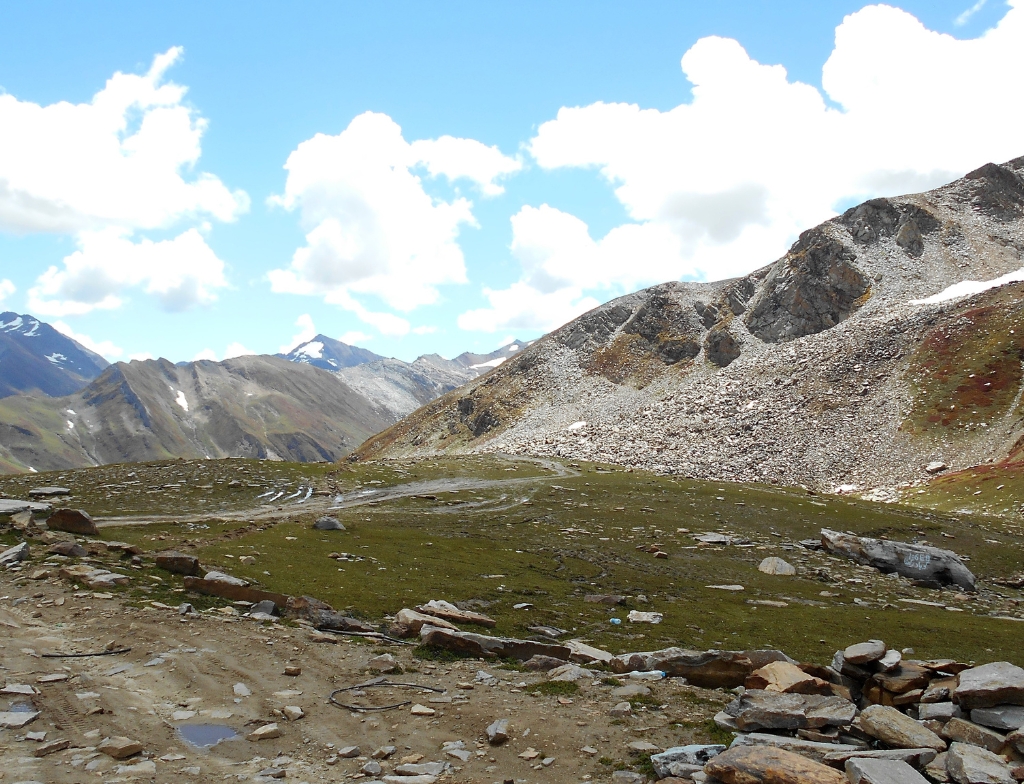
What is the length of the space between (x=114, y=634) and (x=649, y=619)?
62.4 feet

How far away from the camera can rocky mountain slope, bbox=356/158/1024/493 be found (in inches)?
3425

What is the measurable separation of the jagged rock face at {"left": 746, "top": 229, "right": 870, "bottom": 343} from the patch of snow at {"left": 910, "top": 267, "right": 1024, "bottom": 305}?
45.6 ft

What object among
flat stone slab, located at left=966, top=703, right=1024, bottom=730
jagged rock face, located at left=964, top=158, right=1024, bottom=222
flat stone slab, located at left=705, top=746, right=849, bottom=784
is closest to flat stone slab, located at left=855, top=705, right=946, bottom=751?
flat stone slab, located at left=966, top=703, right=1024, bottom=730

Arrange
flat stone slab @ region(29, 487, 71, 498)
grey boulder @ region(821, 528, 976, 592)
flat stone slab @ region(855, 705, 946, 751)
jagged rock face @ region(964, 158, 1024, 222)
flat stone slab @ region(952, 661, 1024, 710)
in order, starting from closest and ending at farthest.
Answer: flat stone slab @ region(855, 705, 946, 751)
flat stone slab @ region(952, 661, 1024, 710)
grey boulder @ region(821, 528, 976, 592)
flat stone slab @ region(29, 487, 71, 498)
jagged rock face @ region(964, 158, 1024, 222)

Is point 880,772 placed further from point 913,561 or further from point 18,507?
point 18,507

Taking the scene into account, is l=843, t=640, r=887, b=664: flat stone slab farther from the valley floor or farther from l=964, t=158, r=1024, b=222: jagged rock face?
l=964, t=158, r=1024, b=222: jagged rock face

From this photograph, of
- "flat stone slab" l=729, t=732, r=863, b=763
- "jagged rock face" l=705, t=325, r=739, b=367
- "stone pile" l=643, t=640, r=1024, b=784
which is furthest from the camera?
"jagged rock face" l=705, t=325, r=739, b=367

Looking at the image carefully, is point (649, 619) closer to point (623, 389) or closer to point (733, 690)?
point (733, 690)

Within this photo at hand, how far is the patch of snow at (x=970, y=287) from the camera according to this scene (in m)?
116

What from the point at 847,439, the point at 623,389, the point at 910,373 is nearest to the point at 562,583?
the point at 847,439

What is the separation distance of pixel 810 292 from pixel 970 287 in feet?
94.8

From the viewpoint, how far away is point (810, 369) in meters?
108

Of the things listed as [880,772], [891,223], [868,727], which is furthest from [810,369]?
[880,772]

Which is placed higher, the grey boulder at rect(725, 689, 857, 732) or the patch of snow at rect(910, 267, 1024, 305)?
the patch of snow at rect(910, 267, 1024, 305)
